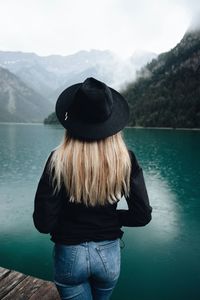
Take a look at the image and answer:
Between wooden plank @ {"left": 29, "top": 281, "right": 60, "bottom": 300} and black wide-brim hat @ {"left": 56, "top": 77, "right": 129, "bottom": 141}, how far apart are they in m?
3.51

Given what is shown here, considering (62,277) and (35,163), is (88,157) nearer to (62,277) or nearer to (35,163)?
(62,277)

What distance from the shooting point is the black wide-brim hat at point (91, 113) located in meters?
2.90

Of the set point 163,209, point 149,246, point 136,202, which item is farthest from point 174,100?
point 136,202

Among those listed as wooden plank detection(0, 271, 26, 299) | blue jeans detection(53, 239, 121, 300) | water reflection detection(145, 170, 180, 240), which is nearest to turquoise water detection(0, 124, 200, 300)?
water reflection detection(145, 170, 180, 240)

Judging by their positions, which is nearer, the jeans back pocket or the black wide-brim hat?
the black wide-brim hat

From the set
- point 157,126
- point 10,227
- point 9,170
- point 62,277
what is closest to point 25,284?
point 62,277

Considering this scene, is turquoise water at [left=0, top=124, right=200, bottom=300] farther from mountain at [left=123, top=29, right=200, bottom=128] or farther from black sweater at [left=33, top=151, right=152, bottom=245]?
mountain at [left=123, top=29, right=200, bottom=128]

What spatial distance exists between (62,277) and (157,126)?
15627 cm

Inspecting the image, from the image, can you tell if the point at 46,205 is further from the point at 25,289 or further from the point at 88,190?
the point at 25,289

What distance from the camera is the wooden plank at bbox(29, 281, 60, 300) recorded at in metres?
5.34

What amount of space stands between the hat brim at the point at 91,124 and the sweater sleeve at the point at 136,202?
322 millimetres

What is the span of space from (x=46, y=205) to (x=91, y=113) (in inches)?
35.0

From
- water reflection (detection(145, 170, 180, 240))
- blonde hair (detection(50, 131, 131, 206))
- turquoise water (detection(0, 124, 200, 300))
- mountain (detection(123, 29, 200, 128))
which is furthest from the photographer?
mountain (detection(123, 29, 200, 128))

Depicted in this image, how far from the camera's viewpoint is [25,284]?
5680 millimetres
